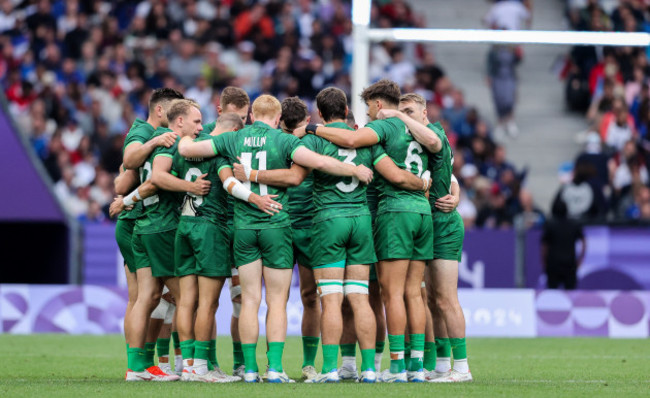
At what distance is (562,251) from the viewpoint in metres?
16.9

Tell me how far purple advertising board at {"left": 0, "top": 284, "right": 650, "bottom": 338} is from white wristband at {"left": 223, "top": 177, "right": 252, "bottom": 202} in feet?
23.7

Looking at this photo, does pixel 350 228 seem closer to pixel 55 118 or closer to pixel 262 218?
pixel 262 218

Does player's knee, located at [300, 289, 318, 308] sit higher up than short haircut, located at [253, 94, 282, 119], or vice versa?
short haircut, located at [253, 94, 282, 119]

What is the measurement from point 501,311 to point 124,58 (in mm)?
9434

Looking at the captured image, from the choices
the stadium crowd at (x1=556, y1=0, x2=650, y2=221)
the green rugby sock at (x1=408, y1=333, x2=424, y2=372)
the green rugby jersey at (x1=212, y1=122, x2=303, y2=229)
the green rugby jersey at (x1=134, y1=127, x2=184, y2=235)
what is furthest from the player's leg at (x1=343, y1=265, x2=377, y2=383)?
the stadium crowd at (x1=556, y1=0, x2=650, y2=221)

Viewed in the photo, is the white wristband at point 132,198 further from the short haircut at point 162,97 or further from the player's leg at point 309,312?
the player's leg at point 309,312

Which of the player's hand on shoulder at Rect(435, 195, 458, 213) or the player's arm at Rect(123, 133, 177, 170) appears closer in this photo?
the player's arm at Rect(123, 133, 177, 170)

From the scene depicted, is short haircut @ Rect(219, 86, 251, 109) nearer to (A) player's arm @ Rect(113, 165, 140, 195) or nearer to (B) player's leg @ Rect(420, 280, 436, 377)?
(A) player's arm @ Rect(113, 165, 140, 195)

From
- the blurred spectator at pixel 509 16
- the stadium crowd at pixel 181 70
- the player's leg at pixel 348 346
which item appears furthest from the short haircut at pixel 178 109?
the blurred spectator at pixel 509 16

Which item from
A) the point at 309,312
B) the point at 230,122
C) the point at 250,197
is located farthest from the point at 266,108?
the point at 309,312

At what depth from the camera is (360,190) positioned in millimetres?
9117

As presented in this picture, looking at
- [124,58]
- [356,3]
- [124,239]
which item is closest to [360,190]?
[124,239]

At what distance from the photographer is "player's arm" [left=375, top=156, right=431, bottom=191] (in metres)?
9.10

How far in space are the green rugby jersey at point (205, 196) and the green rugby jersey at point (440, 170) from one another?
1.83 metres
